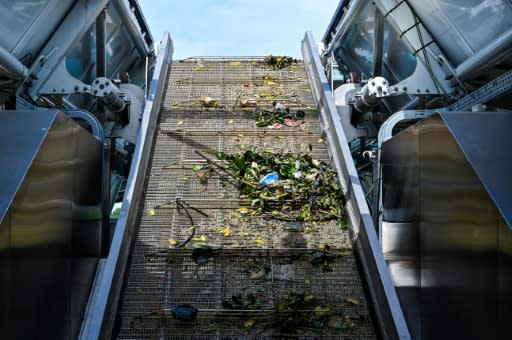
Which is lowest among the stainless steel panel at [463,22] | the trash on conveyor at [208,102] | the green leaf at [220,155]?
the green leaf at [220,155]

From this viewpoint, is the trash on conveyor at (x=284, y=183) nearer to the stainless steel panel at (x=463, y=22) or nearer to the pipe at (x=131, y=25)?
the stainless steel panel at (x=463, y=22)

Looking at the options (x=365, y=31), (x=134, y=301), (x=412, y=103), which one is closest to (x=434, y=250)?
(x=134, y=301)

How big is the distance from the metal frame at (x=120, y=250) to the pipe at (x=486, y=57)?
3288mm

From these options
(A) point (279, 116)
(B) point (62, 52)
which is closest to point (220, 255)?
(A) point (279, 116)

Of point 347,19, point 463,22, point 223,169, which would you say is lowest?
point 223,169

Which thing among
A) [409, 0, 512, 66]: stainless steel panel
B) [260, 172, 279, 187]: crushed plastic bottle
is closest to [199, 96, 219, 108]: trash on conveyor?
[260, 172, 279, 187]: crushed plastic bottle

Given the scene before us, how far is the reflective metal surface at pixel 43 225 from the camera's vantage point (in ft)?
10.8

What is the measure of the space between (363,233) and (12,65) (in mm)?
3729

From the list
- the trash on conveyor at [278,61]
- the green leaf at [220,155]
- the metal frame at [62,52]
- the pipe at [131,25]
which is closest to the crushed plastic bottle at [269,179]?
the green leaf at [220,155]

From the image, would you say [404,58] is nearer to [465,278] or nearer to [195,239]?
[195,239]

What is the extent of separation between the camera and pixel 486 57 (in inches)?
227

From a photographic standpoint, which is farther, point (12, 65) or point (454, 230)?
point (12, 65)

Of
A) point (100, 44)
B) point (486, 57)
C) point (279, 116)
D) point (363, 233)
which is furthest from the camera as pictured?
point (100, 44)

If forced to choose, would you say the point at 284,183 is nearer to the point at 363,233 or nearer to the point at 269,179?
the point at 269,179
